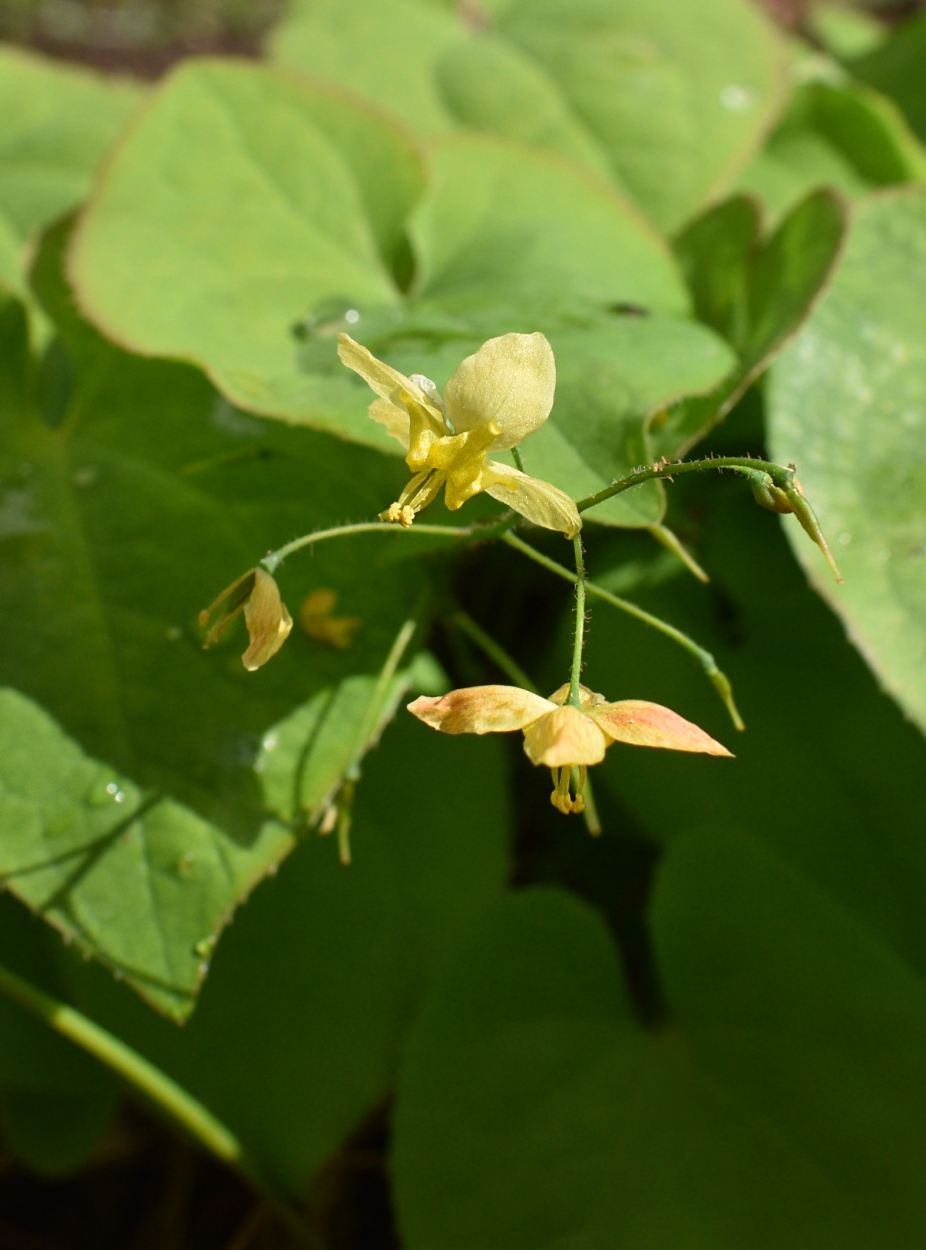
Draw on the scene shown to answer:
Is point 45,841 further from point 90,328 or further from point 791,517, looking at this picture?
point 791,517

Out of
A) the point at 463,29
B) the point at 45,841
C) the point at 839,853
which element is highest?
the point at 463,29

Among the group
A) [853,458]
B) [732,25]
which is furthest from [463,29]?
[853,458]

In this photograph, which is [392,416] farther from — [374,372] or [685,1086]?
[685,1086]

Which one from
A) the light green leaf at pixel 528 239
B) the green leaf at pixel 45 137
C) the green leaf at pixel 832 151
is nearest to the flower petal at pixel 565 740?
the light green leaf at pixel 528 239

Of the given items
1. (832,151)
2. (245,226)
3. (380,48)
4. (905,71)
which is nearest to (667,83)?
(832,151)

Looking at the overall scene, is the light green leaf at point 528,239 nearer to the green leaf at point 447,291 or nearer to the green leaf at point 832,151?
the green leaf at point 447,291

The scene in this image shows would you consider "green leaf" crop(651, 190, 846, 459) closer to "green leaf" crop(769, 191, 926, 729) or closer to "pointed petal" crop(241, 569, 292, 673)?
"green leaf" crop(769, 191, 926, 729)
